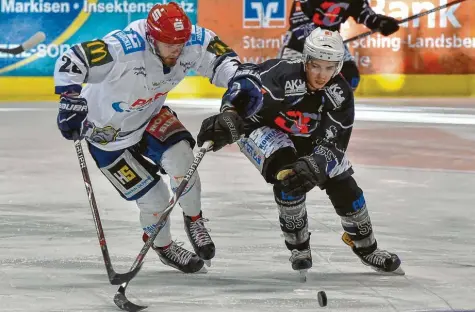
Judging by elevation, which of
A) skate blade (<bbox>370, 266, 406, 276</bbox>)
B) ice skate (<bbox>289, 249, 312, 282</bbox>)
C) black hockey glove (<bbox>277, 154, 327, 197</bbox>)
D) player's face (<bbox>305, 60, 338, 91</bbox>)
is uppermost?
player's face (<bbox>305, 60, 338, 91</bbox>)

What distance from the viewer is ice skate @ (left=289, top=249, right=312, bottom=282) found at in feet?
14.4

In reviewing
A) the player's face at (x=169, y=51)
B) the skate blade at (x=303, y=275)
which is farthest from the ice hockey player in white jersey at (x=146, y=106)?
the skate blade at (x=303, y=275)

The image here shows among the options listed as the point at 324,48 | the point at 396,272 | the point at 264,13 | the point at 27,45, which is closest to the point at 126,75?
the point at 324,48

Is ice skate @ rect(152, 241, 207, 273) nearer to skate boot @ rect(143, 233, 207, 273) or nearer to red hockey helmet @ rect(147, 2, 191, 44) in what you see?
skate boot @ rect(143, 233, 207, 273)

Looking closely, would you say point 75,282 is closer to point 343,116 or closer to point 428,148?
point 343,116

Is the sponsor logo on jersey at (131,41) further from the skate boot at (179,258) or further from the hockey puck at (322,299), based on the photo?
the hockey puck at (322,299)

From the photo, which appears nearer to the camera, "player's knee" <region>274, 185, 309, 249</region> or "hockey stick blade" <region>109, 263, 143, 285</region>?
"hockey stick blade" <region>109, 263, 143, 285</region>

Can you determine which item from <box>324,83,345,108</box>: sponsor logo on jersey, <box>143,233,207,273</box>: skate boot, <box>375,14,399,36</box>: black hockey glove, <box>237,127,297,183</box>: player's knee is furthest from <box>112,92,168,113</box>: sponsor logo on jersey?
<box>375,14,399,36</box>: black hockey glove

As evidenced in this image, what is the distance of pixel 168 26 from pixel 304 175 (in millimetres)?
709

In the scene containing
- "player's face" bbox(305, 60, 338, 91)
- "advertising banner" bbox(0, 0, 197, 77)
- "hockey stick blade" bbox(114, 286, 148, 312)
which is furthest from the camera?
"advertising banner" bbox(0, 0, 197, 77)

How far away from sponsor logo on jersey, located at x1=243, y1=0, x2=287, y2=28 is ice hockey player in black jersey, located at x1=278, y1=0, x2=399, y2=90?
4469 millimetres

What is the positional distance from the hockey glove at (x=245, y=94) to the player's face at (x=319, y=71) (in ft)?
0.63

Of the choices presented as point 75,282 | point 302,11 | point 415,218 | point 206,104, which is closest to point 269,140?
point 75,282

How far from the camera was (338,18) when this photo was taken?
7.85 m
